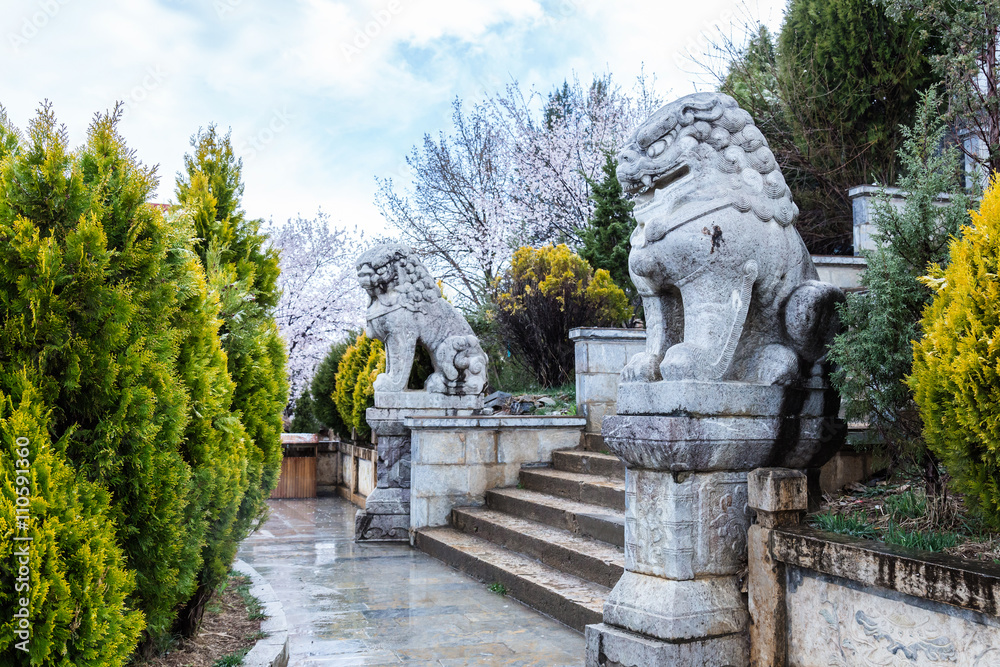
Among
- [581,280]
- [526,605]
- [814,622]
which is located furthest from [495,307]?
[814,622]

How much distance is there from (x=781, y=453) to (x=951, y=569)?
3.63 ft

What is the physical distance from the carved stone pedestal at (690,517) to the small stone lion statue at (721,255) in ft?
0.50

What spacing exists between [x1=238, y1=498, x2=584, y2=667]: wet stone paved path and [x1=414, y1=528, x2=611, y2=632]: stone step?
0.26 feet

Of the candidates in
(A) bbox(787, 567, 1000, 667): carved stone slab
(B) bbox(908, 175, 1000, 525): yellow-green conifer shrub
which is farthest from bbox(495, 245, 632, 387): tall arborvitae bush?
(B) bbox(908, 175, 1000, 525): yellow-green conifer shrub

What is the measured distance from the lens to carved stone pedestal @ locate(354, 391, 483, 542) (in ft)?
24.1

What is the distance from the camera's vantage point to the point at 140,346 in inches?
98.4

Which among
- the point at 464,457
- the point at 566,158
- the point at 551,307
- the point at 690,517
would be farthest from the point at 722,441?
the point at 566,158

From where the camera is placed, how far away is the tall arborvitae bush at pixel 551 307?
381 inches

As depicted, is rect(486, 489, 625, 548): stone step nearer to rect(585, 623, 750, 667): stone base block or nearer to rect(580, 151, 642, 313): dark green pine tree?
rect(585, 623, 750, 667): stone base block

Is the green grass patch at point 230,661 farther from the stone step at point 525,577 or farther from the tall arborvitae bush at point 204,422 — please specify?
the stone step at point 525,577

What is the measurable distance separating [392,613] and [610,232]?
8.09 meters

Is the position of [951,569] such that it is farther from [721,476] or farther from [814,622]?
[721,476]

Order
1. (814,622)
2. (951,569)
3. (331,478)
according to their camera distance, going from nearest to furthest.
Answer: (951,569), (814,622), (331,478)

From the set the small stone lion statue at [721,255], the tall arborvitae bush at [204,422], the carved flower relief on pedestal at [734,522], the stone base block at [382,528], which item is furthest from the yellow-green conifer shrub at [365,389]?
the carved flower relief on pedestal at [734,522]
